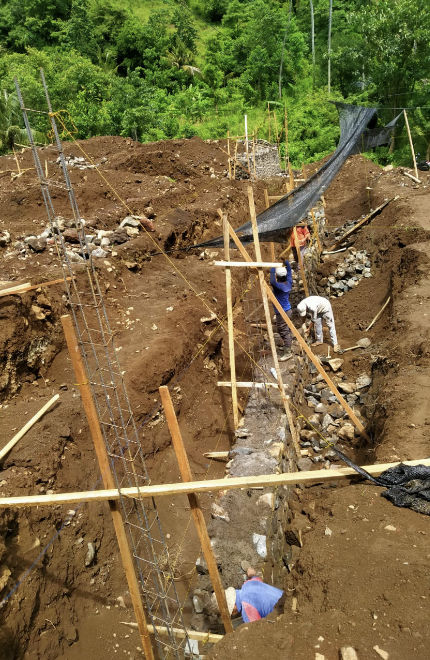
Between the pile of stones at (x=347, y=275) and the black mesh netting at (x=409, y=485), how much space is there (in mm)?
7957

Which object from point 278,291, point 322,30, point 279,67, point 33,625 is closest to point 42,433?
point 33,625

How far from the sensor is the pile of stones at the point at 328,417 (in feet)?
22.2

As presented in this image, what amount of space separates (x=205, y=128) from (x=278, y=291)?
19311mm

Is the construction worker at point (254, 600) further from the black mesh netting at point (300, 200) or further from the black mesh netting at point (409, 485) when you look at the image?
the black mesh netting at point (300, 200)

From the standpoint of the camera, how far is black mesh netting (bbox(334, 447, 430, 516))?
12.1ft

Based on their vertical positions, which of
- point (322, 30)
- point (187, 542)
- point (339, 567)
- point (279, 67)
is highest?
point (322, 30)

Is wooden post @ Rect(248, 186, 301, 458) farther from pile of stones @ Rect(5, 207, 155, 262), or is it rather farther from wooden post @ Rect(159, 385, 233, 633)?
pile of stones @ Rect(5, 207, 155, 262)

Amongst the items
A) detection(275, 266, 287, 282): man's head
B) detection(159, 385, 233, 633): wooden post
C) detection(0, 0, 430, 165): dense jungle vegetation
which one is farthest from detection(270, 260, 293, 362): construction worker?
detection(0, 0, 430, 165): dense jungle vegetation

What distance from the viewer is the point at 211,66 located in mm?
28188

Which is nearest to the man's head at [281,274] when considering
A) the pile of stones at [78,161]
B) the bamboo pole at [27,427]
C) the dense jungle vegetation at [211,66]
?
the bamboo pole at [27,427]

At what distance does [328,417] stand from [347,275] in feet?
17.7

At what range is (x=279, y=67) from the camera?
27.9m

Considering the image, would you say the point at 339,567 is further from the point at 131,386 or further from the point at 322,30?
the point at 322,30

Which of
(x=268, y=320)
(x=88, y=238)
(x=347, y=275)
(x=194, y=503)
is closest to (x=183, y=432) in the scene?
(x=268, y=320)
